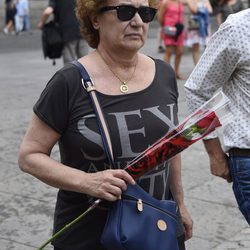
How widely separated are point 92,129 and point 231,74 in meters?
0.81

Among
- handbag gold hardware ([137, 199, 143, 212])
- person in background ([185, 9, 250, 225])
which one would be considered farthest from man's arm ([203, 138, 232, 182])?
handbag gold hardware ([137, 199, 143, 212])

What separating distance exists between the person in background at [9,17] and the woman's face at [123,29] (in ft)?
76.7

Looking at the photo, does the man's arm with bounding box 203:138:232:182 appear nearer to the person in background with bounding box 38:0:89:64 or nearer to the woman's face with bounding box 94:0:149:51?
the woman's face with bounding box 94:0:149:51

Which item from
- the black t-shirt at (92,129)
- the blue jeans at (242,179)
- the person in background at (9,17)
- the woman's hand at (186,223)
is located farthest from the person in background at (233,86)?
the person in background at (9,17)

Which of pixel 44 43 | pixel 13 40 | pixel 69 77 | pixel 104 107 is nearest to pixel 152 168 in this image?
pixel 104 107

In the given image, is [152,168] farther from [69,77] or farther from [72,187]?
[69,77]

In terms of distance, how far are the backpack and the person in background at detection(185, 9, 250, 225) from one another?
20.2ft

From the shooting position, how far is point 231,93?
118 inches

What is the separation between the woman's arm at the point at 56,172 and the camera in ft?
7.72

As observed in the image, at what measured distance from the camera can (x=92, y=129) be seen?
2.50 meters

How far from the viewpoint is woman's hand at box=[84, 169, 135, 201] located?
2342 mm

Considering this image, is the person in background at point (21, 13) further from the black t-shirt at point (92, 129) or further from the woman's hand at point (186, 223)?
the black t-shirt at point (92, 129)

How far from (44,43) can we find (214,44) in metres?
6.34

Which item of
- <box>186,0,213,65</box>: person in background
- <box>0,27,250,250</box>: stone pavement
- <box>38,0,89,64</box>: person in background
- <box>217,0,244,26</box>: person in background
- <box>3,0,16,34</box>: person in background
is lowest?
<box>3,0,16,34</box>: person in background
